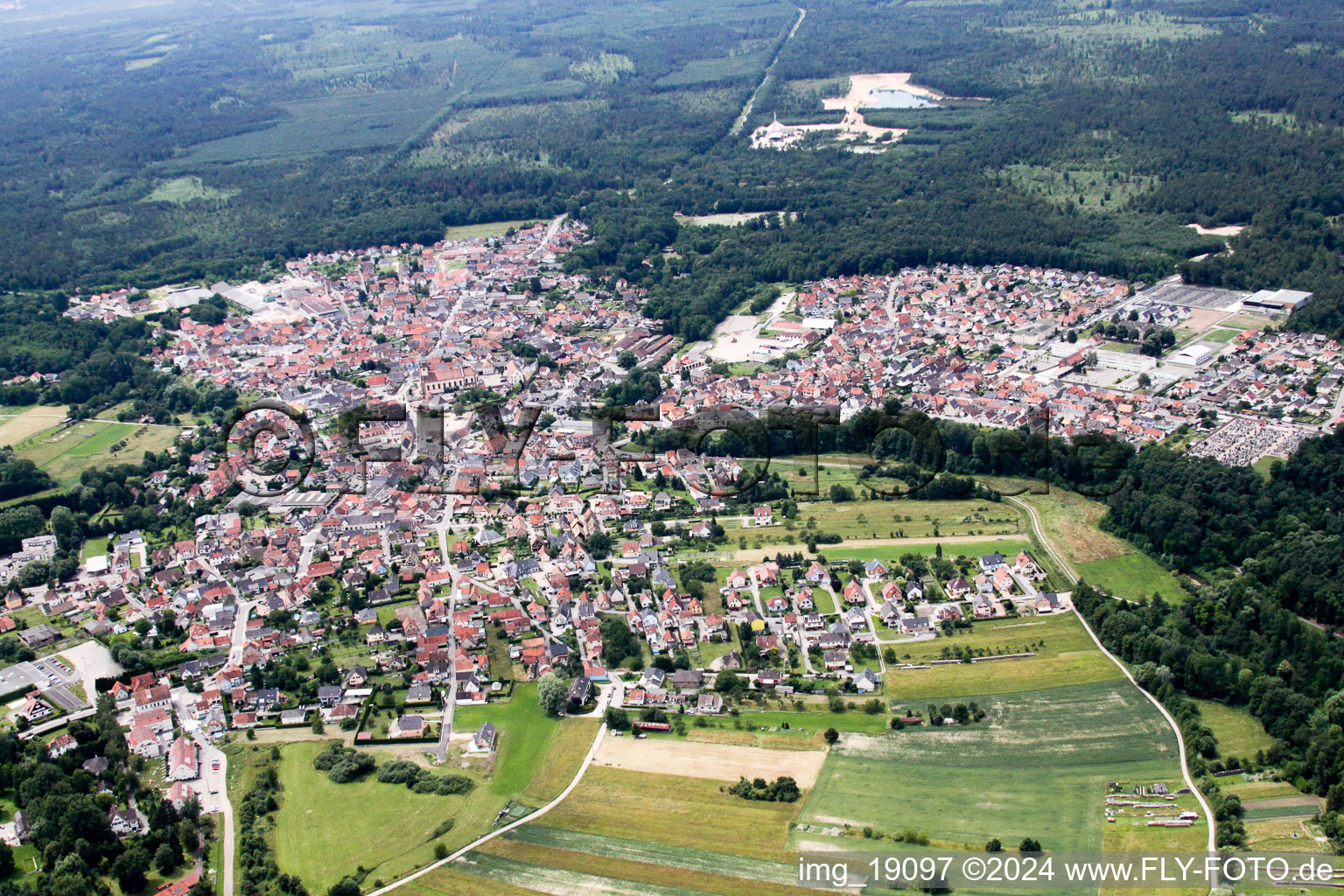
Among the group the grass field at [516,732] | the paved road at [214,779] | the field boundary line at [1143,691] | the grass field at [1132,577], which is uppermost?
the paved road at [214,779]

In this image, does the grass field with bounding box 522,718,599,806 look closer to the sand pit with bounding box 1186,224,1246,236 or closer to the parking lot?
the parking lot

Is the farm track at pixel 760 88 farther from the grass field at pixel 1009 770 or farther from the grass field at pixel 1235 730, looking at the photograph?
the grass field at pixel 1235 730

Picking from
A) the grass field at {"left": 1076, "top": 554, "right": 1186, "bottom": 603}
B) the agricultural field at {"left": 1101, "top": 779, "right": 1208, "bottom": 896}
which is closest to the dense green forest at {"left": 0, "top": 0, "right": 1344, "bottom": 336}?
the grass field at {"left": 1076, "top": 554, "right": 1186, "bottom": 603}

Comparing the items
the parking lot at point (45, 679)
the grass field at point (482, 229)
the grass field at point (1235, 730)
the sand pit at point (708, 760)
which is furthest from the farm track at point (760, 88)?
the sand pit at point (708, 760)

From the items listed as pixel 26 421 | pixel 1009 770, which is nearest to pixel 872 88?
pixel 26 421

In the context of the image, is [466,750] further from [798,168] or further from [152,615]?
[798,168]

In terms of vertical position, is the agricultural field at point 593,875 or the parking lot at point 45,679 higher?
the parking lot at point 45,679
